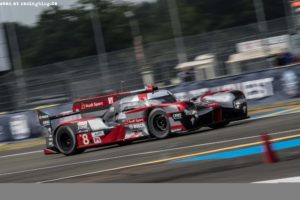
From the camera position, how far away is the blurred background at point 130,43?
21.0 meters

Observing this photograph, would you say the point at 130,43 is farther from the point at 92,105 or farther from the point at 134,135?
the point at 134,135

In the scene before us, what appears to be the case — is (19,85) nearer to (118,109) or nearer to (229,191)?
(118,109)

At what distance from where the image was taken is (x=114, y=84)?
2269 centimetres

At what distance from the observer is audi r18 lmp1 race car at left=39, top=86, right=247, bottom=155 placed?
1322 centimetres

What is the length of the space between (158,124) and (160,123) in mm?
50

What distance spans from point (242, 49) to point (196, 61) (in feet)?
5.90

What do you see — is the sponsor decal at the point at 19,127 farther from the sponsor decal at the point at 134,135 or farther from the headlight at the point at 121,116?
the sponsor decal at the point at 134,135

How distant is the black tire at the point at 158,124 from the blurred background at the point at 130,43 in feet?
24.8

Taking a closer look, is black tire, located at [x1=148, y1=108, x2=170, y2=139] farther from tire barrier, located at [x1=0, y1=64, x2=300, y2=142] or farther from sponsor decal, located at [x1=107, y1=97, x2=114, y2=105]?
tire barrier, located at [x1=0, y1=64, x2=300, y2=142]

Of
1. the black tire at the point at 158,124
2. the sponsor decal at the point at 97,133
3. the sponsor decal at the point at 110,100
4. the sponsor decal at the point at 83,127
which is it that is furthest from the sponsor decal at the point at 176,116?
Result: the sponsor decal at the point at 83,127

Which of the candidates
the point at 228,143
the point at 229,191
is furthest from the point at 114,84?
the point at 229,191

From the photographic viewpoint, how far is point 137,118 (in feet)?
44.2

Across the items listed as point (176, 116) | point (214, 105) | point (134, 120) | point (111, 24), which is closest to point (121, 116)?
point (134, 120)

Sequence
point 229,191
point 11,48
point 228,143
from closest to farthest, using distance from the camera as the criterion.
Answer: point 229,191, point 228,143, point 11,48
